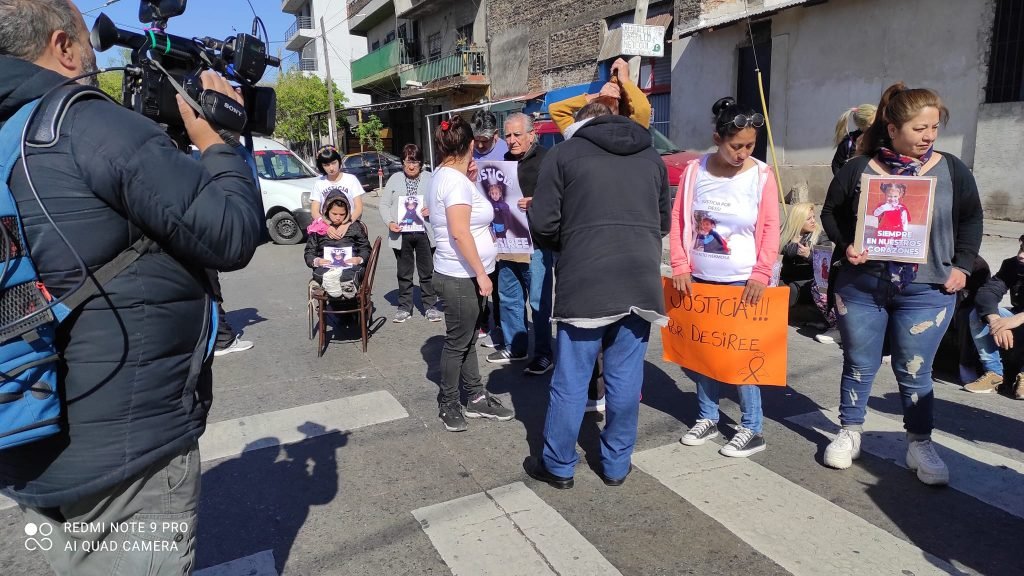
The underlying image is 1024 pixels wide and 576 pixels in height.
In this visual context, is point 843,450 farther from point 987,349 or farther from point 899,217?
point 987,349

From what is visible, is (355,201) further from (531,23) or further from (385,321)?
(531,23)

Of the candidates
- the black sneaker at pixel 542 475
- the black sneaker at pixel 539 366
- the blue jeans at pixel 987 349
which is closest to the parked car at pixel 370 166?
the black sneaker at pixel 539 366

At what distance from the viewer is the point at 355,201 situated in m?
6.88

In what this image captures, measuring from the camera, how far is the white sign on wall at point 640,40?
35.7 ft

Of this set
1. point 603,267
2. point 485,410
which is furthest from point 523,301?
point 603,267

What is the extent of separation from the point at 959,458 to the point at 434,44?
29.7 metres

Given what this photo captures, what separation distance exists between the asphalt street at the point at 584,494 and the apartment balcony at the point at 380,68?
29.4m

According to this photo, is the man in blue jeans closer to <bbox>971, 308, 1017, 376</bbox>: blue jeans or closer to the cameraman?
<bbox>971, 308, 1017, 376</bbox>: blue jeans

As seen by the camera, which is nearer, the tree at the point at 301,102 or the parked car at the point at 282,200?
the parked car at the point at 282,200

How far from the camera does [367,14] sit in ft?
118

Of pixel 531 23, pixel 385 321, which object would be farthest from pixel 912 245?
pixel 531 23

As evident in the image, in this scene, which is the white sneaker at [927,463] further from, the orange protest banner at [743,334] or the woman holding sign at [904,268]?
the orange protest banner at [743,334]

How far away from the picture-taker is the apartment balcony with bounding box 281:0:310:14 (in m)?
→ 51.7

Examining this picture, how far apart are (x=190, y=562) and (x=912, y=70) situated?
13236 millimetres
